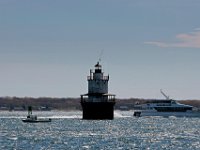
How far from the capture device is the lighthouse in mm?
191625

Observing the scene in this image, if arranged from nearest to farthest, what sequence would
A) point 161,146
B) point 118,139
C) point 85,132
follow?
point 161,146, point 118,139, point 85,132

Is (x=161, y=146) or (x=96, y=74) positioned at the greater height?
(x=96, y=74)

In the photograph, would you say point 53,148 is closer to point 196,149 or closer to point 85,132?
point 196,149

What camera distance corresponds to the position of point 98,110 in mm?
Answer: 191625

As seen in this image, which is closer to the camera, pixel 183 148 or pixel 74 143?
pixel 183 148

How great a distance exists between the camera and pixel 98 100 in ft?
631

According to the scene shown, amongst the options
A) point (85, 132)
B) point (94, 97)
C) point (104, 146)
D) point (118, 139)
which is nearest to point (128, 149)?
point (104, 146)

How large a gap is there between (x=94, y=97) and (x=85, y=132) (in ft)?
122

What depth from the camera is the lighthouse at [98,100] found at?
19162cm

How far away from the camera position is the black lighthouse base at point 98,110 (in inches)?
7534

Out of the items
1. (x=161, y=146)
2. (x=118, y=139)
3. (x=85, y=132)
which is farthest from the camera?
(x=85, y=132)

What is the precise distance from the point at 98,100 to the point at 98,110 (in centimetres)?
219

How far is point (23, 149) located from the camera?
113500mm

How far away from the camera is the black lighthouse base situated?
628 feet
